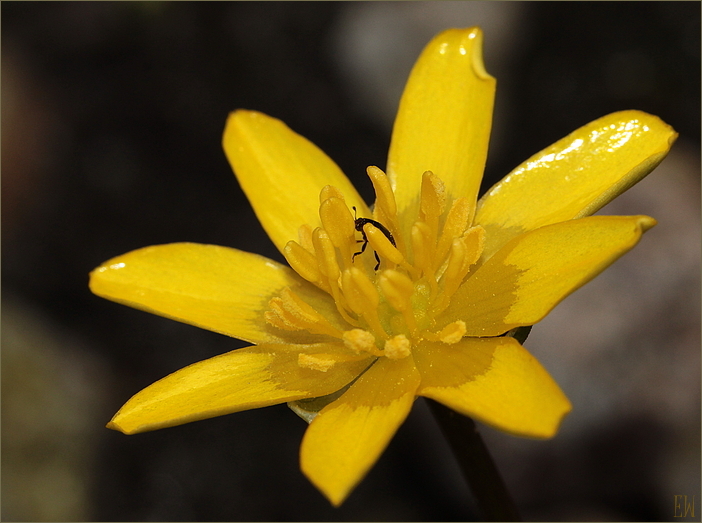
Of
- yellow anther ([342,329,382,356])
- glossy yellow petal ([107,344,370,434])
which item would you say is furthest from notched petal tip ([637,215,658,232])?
glossy yellow petal ([107,344,370,434])

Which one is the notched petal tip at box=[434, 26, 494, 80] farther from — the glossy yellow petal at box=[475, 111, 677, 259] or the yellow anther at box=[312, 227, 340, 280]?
the yellow anther at box=[312, 227, 340, 280]

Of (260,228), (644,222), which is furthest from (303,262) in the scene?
(260,228)

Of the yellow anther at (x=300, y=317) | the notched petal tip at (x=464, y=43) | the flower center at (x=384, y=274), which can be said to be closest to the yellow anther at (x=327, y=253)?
the flower center at (x=384, y=274)

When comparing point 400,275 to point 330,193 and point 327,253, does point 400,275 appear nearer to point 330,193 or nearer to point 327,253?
point 327,253

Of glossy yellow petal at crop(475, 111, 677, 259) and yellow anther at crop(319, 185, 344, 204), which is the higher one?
yellow anther at crop(319, 185, 344, 204)

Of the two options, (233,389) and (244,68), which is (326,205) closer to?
(233,389)

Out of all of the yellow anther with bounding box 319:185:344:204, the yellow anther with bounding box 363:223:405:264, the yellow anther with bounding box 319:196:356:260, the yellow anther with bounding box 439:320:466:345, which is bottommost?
the yellow anther with bounding box 439:320:466:345
